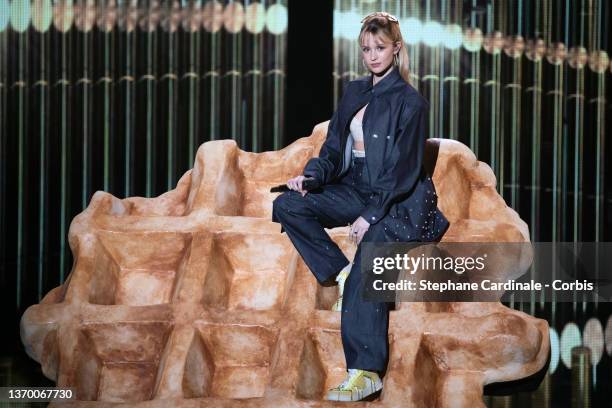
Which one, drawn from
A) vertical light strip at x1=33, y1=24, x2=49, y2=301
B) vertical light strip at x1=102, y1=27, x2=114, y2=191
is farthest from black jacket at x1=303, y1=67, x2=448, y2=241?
vertical light strip at x1=33, y1=24, x2=49, y2=301

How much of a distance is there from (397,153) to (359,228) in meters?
0.24

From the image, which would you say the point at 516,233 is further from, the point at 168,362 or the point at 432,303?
the point at 168,362

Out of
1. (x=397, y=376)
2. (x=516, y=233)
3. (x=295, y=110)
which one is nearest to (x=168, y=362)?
(x=397, y=376)

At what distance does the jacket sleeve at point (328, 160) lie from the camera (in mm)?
2699

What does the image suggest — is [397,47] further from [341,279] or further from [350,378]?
[350,378]

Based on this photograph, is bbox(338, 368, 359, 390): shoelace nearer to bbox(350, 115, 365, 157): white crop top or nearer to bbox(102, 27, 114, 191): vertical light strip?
bbox(350, 115, 365, 157): white crop top

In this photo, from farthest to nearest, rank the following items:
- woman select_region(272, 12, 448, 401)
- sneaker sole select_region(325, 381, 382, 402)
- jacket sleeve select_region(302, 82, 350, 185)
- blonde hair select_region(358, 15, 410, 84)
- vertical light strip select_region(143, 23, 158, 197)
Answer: vertical light strip select_region(143, 23, 158, 197) → jacket sleeve select_region(302, 82, 350, 185) → blonde hair select_region(358, 15, 410, 84) → woman select_region(272, 12, 448, 401) → sneaker sole select_region(325, 381, 382, 402)

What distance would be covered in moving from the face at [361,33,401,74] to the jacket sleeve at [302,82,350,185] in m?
0.17

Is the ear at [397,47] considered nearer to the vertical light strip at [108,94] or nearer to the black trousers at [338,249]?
the black trousers at [338,249]

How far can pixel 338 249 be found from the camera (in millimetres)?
2648

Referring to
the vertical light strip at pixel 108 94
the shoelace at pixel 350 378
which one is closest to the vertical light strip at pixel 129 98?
the vertical light strip at pixel 108 94

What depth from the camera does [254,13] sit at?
354 cm

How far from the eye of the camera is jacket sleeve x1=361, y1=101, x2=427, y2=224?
254cm

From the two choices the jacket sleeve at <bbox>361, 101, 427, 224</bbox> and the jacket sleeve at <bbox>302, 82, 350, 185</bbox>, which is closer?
the jacket sleeve at <bbox>361, 101, 427, 224</bbox>
